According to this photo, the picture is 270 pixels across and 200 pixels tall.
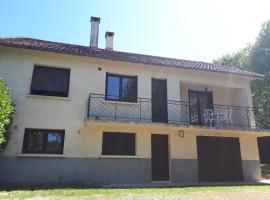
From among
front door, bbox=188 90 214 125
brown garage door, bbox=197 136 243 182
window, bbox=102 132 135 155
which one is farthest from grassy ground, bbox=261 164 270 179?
window, bbox=102 132 135 155

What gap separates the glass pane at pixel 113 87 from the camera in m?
14.5

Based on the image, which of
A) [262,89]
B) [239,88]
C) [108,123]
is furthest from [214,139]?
[262,89]

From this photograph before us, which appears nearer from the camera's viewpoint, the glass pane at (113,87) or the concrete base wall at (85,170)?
the concrete base wall at (85,170)

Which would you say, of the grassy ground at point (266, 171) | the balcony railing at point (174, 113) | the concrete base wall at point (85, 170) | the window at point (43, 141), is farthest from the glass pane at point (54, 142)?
the grassy ground at point (266, 171)

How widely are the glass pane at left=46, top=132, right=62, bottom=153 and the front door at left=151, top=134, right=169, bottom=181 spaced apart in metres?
5.07

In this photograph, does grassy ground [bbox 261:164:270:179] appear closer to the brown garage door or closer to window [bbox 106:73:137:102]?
the brown garage door

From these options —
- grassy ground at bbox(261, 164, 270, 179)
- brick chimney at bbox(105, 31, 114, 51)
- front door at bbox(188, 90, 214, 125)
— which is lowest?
grassy ground at bbox(261, 164, 270, 179)

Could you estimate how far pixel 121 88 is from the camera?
1480 cm

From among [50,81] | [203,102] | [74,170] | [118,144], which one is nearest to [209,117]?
[203,102]

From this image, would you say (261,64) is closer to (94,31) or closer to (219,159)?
(219,159)

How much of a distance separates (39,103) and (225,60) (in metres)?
29.0

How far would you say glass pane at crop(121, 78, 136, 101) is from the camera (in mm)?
14664

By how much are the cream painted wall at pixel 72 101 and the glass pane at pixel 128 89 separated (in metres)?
0.38

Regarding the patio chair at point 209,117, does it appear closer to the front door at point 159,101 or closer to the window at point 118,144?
the front door at point 159,101
